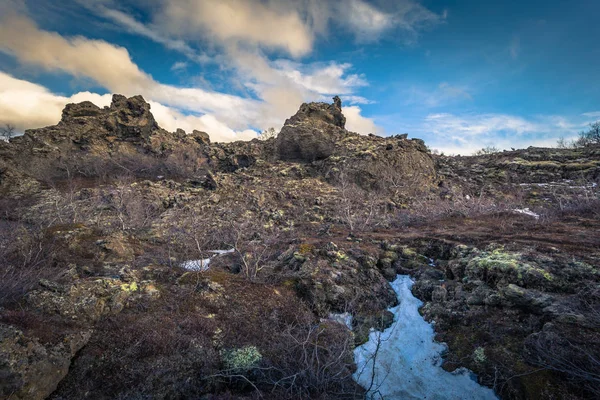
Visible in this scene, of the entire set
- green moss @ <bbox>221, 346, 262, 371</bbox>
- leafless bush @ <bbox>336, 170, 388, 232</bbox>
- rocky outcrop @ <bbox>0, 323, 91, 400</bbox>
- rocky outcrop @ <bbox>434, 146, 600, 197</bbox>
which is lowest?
green moss @ <bbox>221, 346, 262, 371</bbox>

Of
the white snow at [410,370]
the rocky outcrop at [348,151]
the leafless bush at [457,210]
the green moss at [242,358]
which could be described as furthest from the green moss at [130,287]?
the rocky outcrop at [348,151]

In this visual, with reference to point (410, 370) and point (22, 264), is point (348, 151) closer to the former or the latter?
point (410, 370)

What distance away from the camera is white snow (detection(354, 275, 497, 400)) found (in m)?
5.17

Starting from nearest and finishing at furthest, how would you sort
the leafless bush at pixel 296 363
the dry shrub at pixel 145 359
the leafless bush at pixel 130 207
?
the dry shrub at pixel 145 359, the leafless bush at pixel 296 363, the leafless bush at pixel 130 207

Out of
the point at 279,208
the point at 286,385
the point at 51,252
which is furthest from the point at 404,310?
the point at 279,208

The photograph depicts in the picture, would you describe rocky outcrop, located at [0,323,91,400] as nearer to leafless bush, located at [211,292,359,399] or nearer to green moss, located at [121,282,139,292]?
green moss, located at [121,282,139,292]

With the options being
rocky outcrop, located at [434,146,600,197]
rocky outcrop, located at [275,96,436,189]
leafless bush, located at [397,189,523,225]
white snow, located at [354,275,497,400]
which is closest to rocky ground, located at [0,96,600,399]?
leafless bush, located at [397,189,523,225]

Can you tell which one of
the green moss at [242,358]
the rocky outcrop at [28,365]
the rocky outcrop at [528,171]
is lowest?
the green moss at [242,358]

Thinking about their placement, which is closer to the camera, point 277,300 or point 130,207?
point 277,300

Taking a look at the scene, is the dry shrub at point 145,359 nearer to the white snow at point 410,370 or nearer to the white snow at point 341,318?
the white snow at point 410,370

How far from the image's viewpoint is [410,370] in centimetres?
591

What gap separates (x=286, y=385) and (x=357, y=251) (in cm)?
750

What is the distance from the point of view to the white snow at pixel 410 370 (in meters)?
5.17

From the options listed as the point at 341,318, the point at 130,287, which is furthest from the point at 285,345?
the point at 130,287
